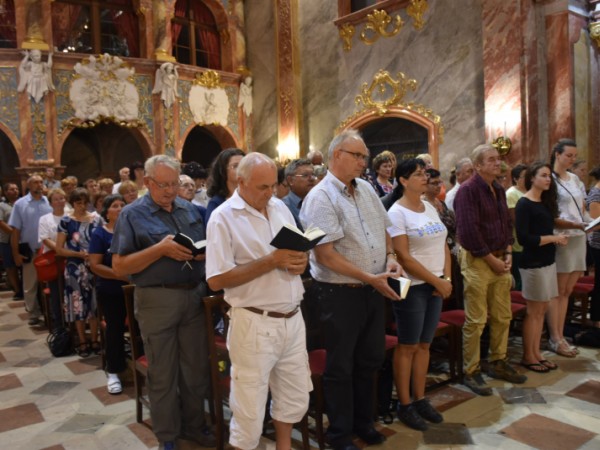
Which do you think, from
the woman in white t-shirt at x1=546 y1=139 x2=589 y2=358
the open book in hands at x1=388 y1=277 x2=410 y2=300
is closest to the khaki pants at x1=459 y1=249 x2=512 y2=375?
the woman in white t-shirt at x1=546 y1=139 x2=589 y2=358

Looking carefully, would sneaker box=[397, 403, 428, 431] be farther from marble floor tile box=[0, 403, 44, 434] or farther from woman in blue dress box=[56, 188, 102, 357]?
woman in blue dress box=[56, 188, 102, 357]

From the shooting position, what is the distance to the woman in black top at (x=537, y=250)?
12.5 ft

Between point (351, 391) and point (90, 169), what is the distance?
39.4 feet

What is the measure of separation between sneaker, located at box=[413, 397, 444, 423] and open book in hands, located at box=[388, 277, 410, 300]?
3.12ft

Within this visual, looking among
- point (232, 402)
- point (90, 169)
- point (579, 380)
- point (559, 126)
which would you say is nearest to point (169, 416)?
point (232, 402)

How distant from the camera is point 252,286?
228cm

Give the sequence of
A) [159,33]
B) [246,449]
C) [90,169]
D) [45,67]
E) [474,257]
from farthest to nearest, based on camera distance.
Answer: [90,169]
[159,33]
[45,67]
[474,257]
[246,449]

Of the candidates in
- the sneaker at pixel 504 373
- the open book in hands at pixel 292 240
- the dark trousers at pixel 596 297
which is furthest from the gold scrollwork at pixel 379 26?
the open book in hands at pixel 292 240

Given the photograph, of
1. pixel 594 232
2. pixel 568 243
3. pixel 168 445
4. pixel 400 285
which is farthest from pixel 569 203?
pixel 168 445

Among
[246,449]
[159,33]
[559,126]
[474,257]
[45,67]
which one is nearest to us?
[246,449]

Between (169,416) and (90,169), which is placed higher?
(90,169)

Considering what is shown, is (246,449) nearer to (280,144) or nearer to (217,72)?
(280,144)

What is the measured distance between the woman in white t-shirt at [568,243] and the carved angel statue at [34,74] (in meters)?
8.63

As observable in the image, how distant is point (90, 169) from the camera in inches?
520
